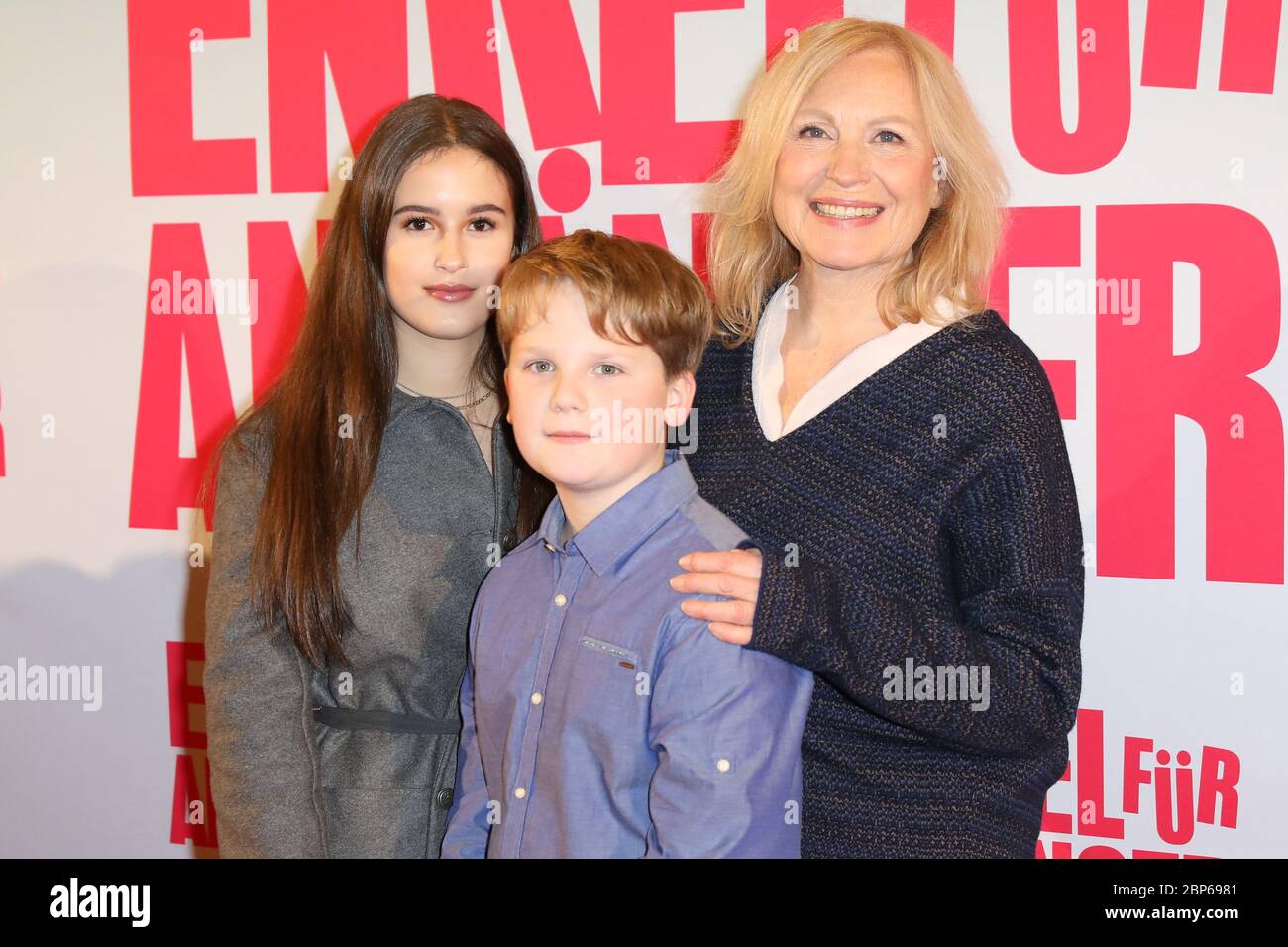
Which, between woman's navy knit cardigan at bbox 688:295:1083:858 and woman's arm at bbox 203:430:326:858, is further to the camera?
woman's arm at bbox 203:430:326:858

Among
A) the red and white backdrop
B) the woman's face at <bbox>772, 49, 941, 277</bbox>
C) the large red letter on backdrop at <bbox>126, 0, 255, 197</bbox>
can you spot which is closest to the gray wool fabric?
the woman's face at <bbox>772, 49, 941, 277</bbox>

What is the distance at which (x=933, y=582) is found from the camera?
1.58 meters

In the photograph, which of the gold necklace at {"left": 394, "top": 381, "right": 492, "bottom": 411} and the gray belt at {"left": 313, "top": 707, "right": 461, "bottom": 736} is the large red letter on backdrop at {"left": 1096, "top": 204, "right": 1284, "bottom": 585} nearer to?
the gold necklace at {"left": 394, "top": 381, "right": 492, "bottom": 411}

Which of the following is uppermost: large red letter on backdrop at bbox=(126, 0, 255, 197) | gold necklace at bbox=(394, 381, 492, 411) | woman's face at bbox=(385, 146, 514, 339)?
large red letter on backdrop at bbox=(126, 0, 255, 197)

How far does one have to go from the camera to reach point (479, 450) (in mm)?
1839

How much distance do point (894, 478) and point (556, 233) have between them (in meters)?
1.26

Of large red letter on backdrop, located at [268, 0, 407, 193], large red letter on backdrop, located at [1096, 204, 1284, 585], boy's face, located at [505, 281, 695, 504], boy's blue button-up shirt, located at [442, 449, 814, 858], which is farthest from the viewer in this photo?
large red letter on backdrop, located at [268, 0, 407, 193]

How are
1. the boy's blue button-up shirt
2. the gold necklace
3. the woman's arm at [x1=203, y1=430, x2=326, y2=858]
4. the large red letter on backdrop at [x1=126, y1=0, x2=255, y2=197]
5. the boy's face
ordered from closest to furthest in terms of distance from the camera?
1. the boy's blue button-up shirt
2. the boy's face
3. the woman's arm at [x1=203, y1=430, x2=326, y2=858]
4. the gold necklace
5. the large red letter on backdrop at [x1=126, y1=0, x2=255, y2=197]

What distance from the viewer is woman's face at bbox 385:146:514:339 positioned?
1752 mm

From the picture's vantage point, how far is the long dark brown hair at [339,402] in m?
1.70

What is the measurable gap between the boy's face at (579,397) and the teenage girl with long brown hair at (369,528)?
1.07 ft

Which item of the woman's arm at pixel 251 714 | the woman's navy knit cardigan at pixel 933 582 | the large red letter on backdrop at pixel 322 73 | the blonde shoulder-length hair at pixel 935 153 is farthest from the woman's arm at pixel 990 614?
the large red letter on backdrop at pixel 322 73

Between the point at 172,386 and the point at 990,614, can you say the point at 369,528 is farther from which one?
the point at 172,386

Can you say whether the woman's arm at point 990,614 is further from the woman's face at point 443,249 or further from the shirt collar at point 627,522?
the woman's face at point 443,249
